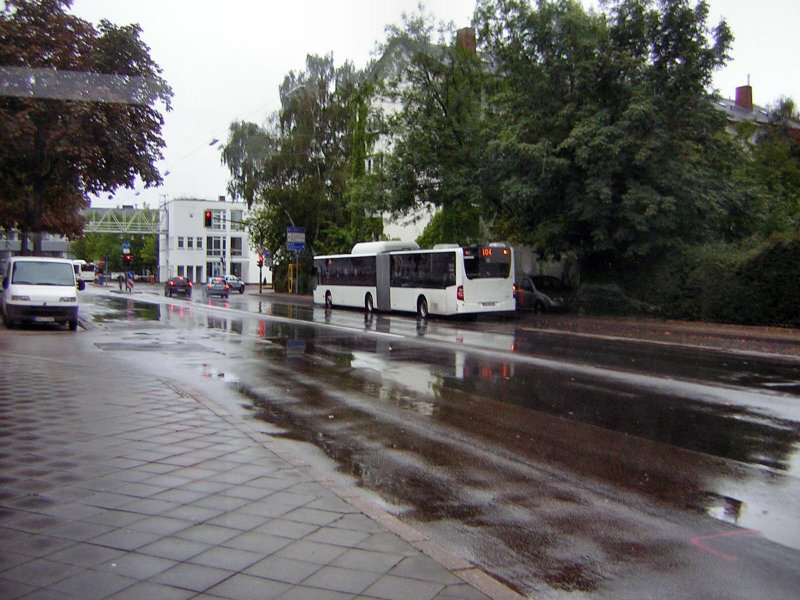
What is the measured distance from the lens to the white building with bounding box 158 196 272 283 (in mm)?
96525

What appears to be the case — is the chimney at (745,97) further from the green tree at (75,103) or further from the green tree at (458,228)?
the green tree at (75,103)

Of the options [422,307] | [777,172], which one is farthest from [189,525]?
→ [777,172]

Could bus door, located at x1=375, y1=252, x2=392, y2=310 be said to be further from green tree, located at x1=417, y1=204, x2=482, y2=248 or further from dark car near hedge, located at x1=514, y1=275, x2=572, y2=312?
dark car near hedge, located at x1=514, y1=275, x2=572, y2=312

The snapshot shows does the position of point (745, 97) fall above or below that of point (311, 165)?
above

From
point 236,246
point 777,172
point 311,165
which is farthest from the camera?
point 236,246

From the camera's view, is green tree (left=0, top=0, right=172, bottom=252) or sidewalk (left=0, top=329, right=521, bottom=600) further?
green tree (left=0, top=0, right=172, bottom=252)

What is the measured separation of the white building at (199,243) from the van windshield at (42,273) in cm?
7331

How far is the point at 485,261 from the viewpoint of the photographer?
87.7ft

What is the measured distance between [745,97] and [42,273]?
60123 mm

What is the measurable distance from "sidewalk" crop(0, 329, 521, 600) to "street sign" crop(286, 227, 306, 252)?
42084 millimetres

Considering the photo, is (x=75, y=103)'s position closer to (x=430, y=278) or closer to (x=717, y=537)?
(x=430, y=278)

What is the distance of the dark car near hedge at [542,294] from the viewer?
3053cm

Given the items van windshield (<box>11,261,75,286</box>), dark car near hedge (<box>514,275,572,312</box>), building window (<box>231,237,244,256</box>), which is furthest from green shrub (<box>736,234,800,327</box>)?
building window (<box>231,237,244,256</box>)

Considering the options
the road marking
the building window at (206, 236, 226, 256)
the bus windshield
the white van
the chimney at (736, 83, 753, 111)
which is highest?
the chimney at (736, 83, 753, 111)
